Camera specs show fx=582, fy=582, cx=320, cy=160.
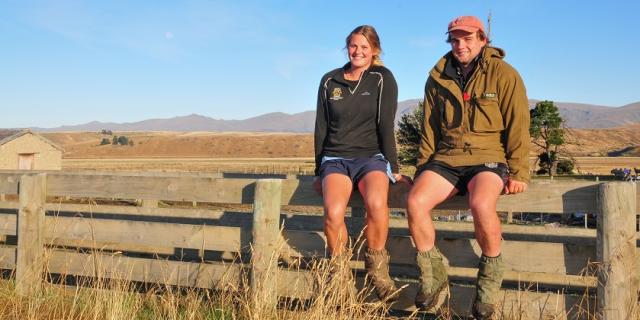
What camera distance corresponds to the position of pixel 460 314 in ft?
12.7

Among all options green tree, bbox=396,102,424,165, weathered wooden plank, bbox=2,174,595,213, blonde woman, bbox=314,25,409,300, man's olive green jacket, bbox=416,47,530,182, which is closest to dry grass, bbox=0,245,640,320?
blonde woman, bbox=314,25,409,300

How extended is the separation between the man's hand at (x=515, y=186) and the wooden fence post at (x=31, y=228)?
378cm

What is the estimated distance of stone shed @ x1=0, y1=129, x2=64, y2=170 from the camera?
100.0ft

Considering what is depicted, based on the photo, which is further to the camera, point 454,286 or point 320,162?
point 320,162

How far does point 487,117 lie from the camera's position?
3.84 meters

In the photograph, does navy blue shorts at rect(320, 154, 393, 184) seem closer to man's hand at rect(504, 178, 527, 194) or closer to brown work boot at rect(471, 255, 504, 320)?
man's hand at rect(504, 178, 527, 194)

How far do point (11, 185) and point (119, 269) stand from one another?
1.34 meters

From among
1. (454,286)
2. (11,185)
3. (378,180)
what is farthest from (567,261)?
(11,185)

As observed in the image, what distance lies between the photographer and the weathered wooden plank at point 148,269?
14.3 feet

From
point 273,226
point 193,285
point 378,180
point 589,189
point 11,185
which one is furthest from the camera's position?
point 11,185

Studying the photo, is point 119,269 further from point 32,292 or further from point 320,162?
point 320,162

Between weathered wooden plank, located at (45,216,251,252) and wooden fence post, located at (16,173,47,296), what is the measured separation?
0.40ft

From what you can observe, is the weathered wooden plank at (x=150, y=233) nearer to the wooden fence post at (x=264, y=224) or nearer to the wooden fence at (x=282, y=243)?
the wooden fence at (x=282, y=243)

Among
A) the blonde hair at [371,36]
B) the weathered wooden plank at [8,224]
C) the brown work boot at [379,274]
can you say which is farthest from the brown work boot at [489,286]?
the weathered wooden plank at [8,224]
